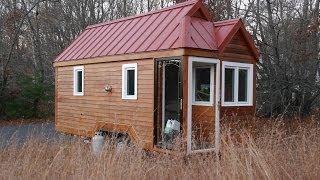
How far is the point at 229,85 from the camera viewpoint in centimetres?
1077

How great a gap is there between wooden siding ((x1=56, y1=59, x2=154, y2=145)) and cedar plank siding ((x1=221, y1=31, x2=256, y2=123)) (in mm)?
1916

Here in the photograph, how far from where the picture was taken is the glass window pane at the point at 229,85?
1067cm

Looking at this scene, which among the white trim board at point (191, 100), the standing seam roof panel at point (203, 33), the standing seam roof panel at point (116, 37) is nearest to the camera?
the white trim board at point (191, 100)

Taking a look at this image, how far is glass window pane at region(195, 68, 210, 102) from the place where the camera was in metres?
10.7

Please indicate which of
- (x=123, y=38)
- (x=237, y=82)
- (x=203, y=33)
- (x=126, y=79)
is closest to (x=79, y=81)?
(x=123, y=38)

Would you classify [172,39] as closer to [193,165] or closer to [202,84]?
[202,84]

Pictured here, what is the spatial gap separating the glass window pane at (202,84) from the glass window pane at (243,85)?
3.24ft

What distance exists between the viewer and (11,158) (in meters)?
7.36

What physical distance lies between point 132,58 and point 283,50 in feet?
37.3

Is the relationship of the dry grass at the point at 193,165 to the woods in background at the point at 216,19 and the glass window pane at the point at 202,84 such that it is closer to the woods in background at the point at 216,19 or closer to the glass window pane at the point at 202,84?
the glass window pane at the point at 202,84

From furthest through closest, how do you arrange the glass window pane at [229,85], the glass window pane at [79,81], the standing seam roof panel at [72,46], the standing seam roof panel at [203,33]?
the standing seam roof panel at [72,46], the glass window pane at [79,81], the glass window pane at [229,85], the standing seam roof panel at [203,33]

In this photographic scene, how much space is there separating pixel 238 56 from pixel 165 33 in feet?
6.59

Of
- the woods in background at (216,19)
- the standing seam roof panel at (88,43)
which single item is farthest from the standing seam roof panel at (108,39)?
the woods in background at (216,19)

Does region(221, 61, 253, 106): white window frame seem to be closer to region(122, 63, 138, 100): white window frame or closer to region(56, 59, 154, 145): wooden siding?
region(56, 59, 154, 145): wooden siding
